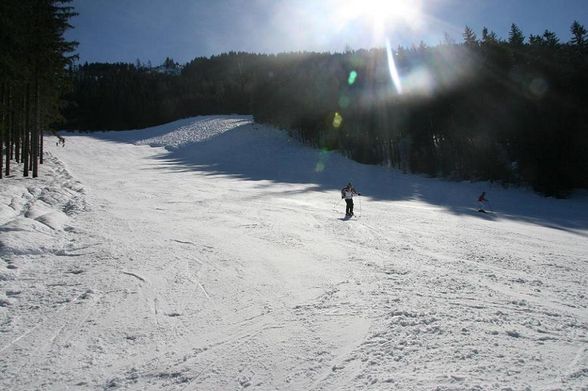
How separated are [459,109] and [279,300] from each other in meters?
32.7

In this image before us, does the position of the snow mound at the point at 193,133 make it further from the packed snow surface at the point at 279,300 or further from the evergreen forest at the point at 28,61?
the packed snow surface at the point at 279,300

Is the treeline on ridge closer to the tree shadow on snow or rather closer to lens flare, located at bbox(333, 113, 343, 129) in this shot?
lens flare, located at bbox(333, 113, 343, 129)

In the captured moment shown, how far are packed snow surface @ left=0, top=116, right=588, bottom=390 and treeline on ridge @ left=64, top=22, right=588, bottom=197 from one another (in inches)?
621

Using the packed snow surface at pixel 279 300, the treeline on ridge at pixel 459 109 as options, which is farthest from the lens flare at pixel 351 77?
the packed snow surface at pixel 279 300

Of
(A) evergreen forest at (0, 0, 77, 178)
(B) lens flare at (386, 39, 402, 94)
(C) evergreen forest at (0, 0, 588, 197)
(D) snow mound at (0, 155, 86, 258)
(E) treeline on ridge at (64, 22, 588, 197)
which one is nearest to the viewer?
(D) snow mound at (0, 155, 86, 258)

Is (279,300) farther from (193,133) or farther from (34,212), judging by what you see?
(193,133)

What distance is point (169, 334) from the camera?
5.33 metres

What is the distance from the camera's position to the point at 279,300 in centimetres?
659

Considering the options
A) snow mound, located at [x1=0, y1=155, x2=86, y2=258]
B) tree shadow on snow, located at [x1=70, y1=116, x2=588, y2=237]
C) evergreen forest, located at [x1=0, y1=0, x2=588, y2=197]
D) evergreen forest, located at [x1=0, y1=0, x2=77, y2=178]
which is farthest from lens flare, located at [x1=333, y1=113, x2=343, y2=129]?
snow mound, located at [x1=0, y1=155, x2=86, y2=258]

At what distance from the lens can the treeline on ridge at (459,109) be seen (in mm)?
27906

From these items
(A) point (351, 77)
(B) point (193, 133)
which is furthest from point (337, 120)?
(B) point (193, 133)

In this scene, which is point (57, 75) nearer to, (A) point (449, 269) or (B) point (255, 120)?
(A) point (449, 269)

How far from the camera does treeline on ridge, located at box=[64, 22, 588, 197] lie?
27906mm

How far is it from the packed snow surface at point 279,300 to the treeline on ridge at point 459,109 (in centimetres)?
1577
